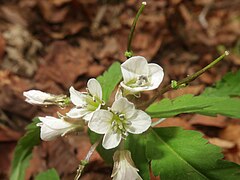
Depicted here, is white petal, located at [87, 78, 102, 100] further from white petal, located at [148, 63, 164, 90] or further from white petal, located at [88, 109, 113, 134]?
white petal, located at [148, 63, 164, 90]

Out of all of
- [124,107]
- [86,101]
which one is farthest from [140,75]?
[86,101]

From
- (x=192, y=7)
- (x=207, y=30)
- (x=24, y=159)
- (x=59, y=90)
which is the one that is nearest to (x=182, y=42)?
(x=207, y=30)

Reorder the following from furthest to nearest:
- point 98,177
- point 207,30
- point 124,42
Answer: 1. point 207,30
2. point 124,42
3. point 98,177

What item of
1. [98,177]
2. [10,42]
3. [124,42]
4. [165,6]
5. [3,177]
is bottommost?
[3,177]

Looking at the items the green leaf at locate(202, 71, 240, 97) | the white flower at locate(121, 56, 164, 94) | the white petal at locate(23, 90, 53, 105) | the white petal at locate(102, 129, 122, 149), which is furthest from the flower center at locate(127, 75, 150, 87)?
the green leaf at locate(202, 71, 240, 97)

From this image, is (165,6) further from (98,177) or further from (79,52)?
(98,177)

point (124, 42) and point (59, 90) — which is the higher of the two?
point (124, 42)
